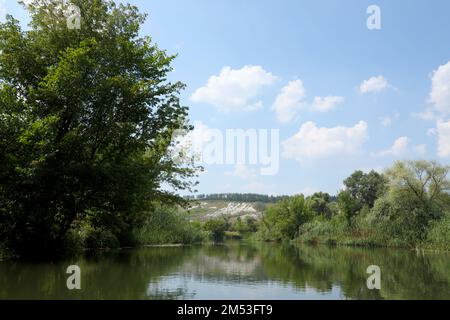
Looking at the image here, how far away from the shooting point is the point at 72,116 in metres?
20.3

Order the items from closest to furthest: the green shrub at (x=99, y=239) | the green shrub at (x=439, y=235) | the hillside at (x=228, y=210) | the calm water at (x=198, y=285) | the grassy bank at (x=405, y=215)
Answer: the calm water at (x=198, y=285)
the green shrub at (x=99, y=239)
the green shrub at (x=439, y=235)
the grassy bank at (x=405, y=215)
the hillside at (x=228, y=210)

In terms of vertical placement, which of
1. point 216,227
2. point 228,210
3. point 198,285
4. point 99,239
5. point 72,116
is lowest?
point 216,227

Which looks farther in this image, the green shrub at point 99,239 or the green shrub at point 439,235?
the green shrub at point 439,235

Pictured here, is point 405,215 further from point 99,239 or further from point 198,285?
point 198,285

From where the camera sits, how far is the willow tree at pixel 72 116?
17.7 meters

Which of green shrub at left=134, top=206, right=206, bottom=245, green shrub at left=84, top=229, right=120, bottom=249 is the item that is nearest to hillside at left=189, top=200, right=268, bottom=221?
green shrub at left=134, top=206, right=206, bottom=245

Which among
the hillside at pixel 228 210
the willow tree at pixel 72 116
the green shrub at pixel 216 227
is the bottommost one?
the green shrub at pixel 216 227

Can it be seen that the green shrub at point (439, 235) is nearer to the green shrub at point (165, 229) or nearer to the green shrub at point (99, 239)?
the green shrub at point (165, 229)

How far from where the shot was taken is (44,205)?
63.7 ft

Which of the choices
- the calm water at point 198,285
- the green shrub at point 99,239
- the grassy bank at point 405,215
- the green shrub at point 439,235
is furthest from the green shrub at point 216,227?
the calm water at point 198,285

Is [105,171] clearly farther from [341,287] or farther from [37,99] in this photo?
[341,287]

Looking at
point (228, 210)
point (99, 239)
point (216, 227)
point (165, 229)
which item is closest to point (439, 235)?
point (165, 229)

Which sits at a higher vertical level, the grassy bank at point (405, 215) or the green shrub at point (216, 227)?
the grassy bank at point (405, 215)
